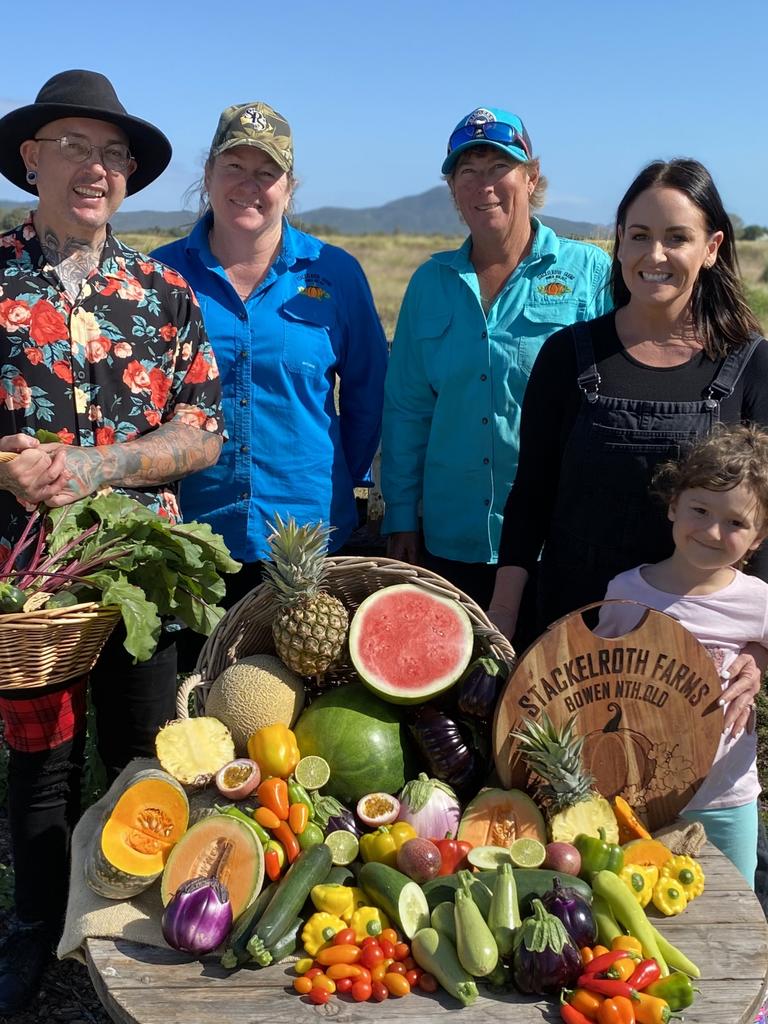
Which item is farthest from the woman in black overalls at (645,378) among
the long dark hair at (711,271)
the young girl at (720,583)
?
the young girl at (720,583)

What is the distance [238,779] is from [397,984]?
79 cm

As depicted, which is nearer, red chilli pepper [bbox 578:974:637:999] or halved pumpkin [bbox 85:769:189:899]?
red chilli pepper [bbox 578:974:637:999]

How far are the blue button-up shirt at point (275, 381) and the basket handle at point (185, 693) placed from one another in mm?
1267

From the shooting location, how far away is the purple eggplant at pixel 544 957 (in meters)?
2.26

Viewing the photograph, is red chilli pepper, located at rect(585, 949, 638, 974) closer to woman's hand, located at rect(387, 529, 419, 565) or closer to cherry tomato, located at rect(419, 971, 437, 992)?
cherry tomato, located at rect(419, 971, 437, 992)

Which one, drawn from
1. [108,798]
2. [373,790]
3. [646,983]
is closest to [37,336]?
[108,798]

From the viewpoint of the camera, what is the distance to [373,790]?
2.96m

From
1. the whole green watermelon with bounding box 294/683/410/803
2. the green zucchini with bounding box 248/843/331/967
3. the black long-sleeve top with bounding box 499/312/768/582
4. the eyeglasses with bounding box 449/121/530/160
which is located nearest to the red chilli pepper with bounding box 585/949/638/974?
the green zucchini with bounding box 248/843/331/967

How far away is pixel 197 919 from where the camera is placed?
2.39 metres

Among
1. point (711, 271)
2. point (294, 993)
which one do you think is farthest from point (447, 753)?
point (711, 271)

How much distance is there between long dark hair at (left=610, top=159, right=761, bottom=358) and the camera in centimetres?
336

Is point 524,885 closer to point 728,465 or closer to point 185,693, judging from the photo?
point 185,693

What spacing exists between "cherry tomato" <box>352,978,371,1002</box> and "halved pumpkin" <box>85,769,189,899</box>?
2.10 ft

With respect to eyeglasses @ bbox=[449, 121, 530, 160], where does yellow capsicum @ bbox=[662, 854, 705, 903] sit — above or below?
below
